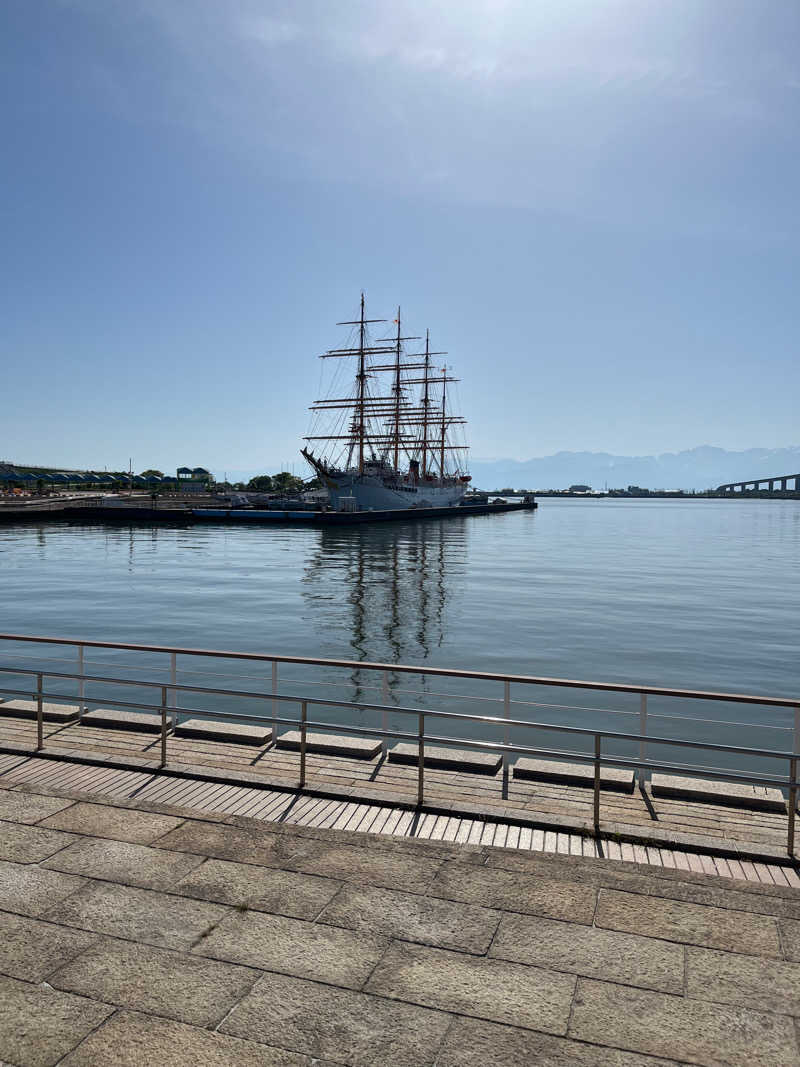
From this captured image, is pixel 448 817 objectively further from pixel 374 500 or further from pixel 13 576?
pixel 374 500

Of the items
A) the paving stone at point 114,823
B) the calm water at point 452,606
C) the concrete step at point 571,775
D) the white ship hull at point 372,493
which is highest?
the white ship hull at point 372,493

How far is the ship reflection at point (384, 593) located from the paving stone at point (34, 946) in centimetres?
1590

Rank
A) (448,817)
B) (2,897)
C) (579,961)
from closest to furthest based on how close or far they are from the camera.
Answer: (579,961) < (2,897) < (448,817)

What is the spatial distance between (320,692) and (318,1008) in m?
16.9

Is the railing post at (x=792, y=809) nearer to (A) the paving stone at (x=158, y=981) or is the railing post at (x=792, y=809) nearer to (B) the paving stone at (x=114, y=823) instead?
(A) the paving stone at (x=158, y=981)

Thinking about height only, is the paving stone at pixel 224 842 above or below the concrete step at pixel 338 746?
above

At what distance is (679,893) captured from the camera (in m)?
6.11

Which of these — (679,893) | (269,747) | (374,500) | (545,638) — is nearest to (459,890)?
(679,893)

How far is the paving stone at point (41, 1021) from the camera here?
4230 mm

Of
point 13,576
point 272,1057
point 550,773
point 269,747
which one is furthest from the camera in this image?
point 13,576

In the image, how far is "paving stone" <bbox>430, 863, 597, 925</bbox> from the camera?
585 cm

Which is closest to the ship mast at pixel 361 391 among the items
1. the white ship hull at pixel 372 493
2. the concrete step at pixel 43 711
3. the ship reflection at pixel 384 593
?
the white ship hull at pixel 372 493

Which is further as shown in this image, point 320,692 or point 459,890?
point 320,692

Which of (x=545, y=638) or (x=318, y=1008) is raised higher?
(x=318, y=1008)
